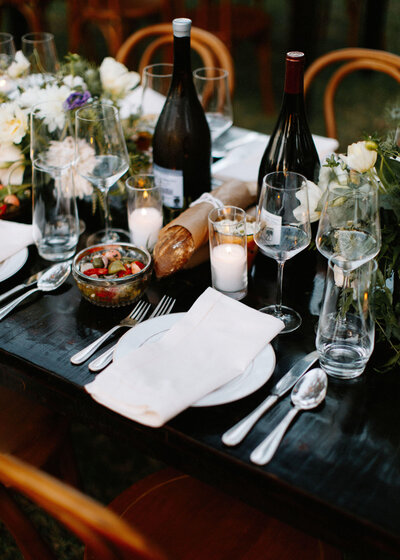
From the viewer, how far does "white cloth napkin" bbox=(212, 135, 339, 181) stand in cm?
157

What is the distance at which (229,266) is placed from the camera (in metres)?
1.09

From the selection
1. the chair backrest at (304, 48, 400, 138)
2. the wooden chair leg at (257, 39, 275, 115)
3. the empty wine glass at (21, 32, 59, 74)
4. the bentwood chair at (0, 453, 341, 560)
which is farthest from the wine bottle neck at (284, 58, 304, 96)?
the wooden chair leg at (257, 39, 275, 115)

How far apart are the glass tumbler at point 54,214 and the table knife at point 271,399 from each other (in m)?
0.58

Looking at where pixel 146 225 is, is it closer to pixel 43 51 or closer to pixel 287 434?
pixel 287 434

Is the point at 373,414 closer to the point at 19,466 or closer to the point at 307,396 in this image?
the point at 307,396

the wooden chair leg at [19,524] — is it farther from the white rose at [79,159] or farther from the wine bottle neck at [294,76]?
the wine bottle neck at [294,76]

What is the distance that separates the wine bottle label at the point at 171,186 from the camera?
133 centimetres

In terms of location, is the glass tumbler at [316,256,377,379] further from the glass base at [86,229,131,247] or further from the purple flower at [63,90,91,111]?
the purple flower at [63,90,91,111]

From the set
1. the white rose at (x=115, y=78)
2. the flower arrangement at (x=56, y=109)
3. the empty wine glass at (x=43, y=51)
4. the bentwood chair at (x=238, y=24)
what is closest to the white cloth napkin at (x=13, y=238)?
the flower arrangement at (x=56, y=109)

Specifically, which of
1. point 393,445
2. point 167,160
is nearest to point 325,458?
point 393,445

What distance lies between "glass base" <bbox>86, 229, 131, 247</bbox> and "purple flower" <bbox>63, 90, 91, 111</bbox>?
287 mm

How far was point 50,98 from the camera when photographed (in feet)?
4.51

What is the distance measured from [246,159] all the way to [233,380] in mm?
908

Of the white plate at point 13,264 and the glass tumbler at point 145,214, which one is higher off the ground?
the glass tumbler at point 145,214
